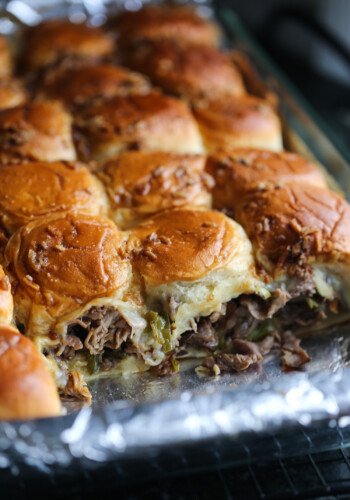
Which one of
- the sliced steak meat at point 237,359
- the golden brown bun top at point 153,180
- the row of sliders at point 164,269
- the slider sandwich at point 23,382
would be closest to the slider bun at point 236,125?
the golden brown bun top at point 153,180

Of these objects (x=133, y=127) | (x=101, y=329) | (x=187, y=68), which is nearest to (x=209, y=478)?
(x=101, y=329)

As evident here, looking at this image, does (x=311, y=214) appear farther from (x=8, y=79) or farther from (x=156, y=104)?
(x=8, y=79)

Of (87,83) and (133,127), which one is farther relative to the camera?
(87,83)

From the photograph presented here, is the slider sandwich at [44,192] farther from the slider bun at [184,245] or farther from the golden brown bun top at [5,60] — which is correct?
the golden brown bun top at [5,60]

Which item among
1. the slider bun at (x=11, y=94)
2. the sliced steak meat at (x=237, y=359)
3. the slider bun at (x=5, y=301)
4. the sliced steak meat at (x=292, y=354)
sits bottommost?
the slider bun at (x=11, y=94)

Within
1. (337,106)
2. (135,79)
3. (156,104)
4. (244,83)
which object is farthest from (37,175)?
(337,106)

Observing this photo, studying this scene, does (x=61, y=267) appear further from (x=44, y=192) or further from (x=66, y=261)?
(x=44, y=192)

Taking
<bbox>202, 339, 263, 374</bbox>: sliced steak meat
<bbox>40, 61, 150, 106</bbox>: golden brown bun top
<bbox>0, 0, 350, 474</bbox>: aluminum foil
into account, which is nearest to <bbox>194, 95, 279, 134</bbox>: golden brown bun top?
<bbox>40, 61, 150, 106</bbox>: golden brown bun top

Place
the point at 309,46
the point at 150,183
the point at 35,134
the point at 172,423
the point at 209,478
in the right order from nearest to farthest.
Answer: the point at 172,423
the point at 209,478
the point at 150,183
the point at 35,134
the point at 309,46
